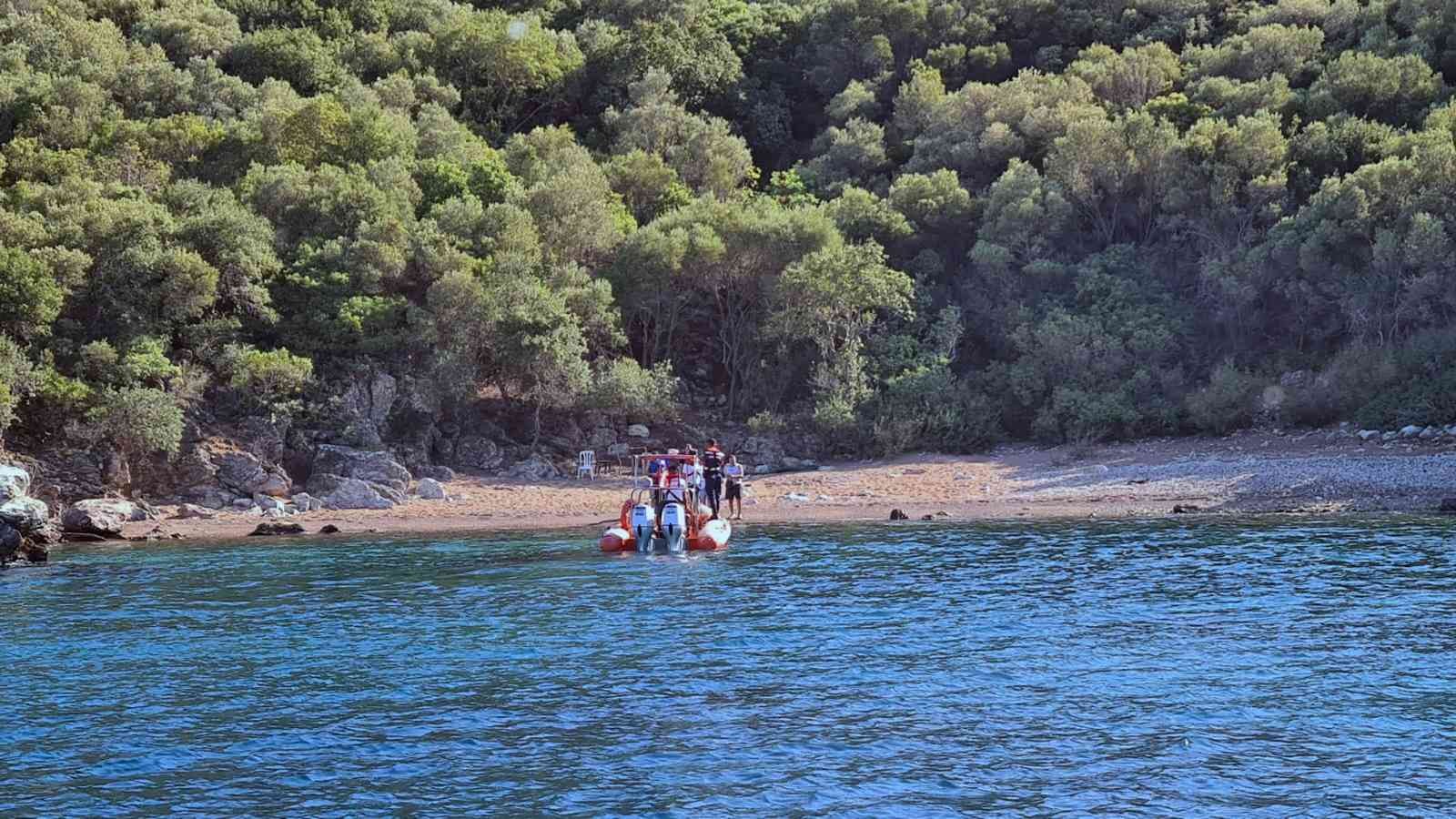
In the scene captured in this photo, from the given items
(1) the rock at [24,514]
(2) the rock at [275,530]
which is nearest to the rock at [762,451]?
(2) the rock at [275,530]

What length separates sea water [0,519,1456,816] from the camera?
42.1ft

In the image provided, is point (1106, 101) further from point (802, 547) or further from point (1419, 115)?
point (802, 547)

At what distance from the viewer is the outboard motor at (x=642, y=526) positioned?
29.0m

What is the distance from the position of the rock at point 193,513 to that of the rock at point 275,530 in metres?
2.81

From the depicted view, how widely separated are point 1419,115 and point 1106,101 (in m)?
11.8

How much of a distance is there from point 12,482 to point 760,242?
77.6 ft

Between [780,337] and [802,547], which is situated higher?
[780,337]

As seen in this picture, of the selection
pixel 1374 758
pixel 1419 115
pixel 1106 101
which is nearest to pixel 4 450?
pixel 1374 758

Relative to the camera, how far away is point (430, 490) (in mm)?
38750

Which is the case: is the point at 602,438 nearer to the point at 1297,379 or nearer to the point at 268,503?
the point at 268,503

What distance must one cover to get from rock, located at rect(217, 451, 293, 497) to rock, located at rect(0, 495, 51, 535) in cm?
686

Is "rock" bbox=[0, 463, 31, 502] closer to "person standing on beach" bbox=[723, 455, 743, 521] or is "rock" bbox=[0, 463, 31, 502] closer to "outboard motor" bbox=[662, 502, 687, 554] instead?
"outboard motor" bbox=[662, 502, 687, 554]

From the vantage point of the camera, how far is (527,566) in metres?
27.1

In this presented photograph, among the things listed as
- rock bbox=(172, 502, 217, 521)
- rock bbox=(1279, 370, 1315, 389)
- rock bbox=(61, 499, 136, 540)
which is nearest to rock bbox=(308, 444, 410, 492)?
rock bbox=(172, 502, 217, 521)
